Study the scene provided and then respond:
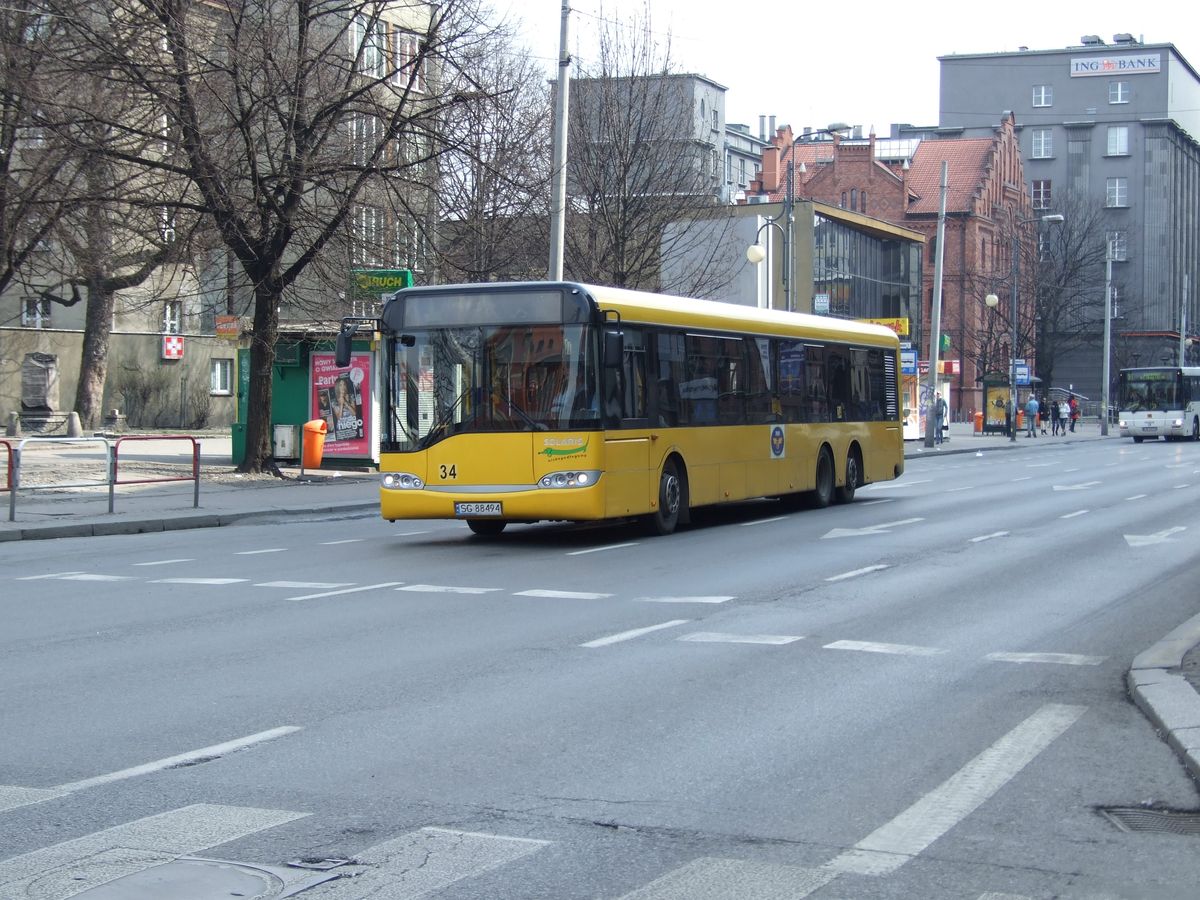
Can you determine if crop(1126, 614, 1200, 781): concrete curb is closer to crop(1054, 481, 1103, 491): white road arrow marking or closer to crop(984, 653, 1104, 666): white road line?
crop(984, 653, 1104, 666): white road line

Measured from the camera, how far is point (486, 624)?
1136 cm

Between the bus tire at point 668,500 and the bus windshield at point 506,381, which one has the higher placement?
the bus windshield at point 506,381

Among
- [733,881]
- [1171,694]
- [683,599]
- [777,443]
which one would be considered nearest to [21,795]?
[733,881]

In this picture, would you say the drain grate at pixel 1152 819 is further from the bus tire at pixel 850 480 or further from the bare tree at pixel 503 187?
the bare tree at pixel 503 187

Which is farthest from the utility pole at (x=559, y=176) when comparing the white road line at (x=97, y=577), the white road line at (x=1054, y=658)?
the white road line at (x=1054, y=658)

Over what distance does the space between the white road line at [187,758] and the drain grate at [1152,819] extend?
378cm

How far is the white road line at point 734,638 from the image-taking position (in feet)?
34.5

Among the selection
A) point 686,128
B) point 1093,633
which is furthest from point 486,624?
point 686,128

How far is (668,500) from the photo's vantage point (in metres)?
19.1

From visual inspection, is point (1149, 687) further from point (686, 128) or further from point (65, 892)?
point (686, 128)

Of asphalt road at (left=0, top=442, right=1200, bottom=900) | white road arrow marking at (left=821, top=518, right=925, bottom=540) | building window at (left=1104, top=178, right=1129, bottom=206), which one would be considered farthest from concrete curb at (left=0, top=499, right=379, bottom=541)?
building window at (left=1104, top=178, right=1129, bottom=206)

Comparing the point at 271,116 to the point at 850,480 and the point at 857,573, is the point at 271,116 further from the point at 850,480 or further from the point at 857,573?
the point at 857,573

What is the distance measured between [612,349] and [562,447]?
48.8 inches

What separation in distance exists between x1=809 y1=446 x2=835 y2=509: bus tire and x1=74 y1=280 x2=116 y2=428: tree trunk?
28.2m
